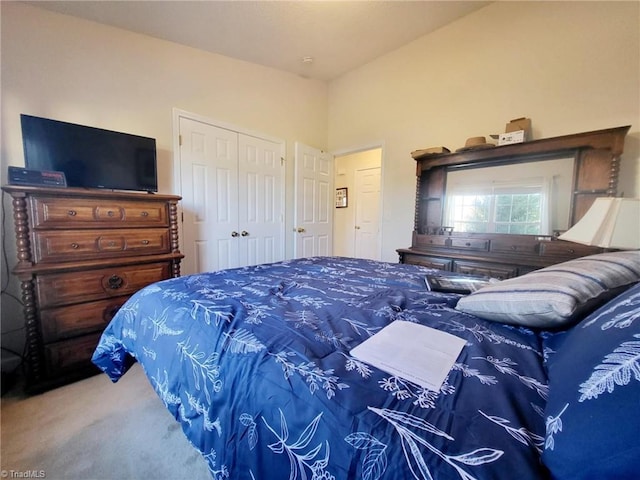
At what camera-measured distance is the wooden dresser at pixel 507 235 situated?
195 centimetres

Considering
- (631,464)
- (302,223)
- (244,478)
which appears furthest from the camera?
(302,223)

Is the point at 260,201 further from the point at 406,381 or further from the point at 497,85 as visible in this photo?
the point at 406,381

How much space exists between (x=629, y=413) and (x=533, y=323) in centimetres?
55

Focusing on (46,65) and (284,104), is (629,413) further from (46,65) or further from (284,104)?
(284,104)

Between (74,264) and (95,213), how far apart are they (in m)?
0.37

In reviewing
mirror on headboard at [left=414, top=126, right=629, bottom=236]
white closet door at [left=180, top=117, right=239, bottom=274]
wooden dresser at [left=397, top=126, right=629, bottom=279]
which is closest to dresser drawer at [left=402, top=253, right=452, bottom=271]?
wooden dresser at [left=397, top=126, right=629, bottom=279]

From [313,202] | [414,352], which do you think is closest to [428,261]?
[313,202]

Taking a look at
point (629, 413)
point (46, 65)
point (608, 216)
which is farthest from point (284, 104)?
point (629, 413)

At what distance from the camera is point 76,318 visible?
6.00 feet

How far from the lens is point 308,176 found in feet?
12.4

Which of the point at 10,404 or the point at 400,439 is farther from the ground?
the point at 400,439

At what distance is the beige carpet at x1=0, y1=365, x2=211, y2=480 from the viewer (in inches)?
48.0

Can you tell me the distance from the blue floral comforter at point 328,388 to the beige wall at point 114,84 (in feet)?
6.53

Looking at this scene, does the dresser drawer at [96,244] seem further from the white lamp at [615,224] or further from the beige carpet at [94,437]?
the white lamp at [615,224]
